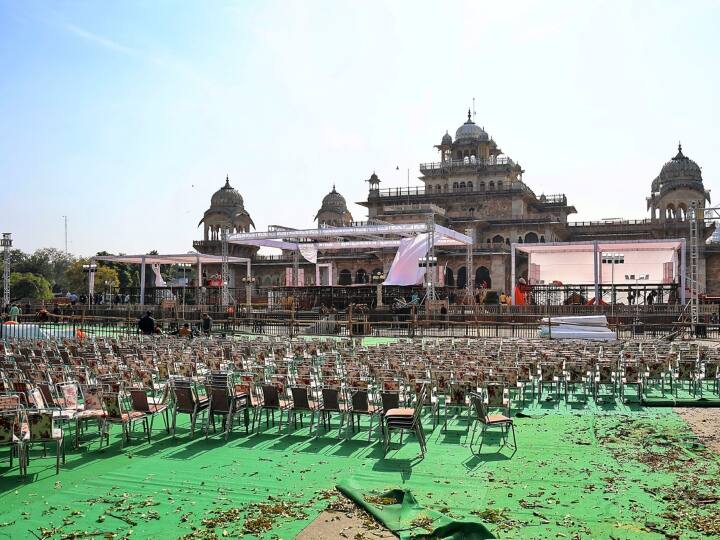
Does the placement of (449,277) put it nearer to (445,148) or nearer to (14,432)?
(445,148)

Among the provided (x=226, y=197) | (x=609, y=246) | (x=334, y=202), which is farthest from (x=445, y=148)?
(x=609, y=246)

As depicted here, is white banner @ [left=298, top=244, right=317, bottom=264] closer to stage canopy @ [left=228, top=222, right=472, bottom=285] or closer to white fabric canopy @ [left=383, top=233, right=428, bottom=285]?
stage canopy @ [left=228, top=222, right=472, bottom=285]

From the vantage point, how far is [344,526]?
642 centimetres

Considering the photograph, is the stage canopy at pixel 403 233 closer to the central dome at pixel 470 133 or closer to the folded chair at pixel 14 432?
the folded chair at pixel 14 432

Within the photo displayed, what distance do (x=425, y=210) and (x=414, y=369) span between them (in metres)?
43.5

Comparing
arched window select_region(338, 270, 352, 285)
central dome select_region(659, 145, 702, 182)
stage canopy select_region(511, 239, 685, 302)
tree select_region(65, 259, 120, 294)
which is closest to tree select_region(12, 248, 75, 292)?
tree select_region(65, 259, 120, 294)

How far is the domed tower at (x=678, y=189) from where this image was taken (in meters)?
55.1

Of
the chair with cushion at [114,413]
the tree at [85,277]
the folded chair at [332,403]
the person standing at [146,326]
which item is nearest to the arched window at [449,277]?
the person standing at [146,326]

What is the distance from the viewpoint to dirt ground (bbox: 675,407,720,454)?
9.52 metres

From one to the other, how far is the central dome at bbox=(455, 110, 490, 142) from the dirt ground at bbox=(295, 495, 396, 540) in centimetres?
5779

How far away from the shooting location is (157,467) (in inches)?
332

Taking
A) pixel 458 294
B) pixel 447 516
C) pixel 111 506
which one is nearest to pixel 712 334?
pixel 458 294

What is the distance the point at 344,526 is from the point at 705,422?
720 cm

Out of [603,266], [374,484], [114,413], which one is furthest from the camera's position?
[603,266]
